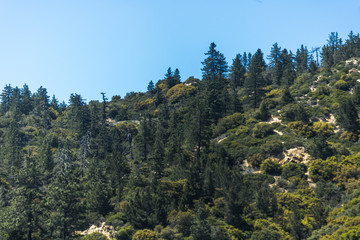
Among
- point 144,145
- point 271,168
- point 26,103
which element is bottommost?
point 271,168

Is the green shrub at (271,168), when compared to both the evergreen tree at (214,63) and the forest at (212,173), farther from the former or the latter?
the evergreen tree at (214,63)

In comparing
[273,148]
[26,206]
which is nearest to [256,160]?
[273,148]

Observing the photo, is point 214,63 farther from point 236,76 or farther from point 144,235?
point 144,235

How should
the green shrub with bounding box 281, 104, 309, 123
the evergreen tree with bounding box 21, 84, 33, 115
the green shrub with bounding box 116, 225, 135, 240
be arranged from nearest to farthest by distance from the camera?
the green shrub with bounding box 116, 225, 135, 240 → the green shrub with bounding box 281, 104, 309, 123 → the evergreen tree with bounding box 21, 84, 33, 115

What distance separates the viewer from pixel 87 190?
43.1 metres

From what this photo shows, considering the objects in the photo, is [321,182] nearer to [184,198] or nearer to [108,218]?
[184,198]

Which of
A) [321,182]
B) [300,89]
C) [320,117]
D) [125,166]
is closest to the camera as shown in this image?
[321,182]

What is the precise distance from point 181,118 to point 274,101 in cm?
2130

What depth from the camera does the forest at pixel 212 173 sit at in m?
31.3

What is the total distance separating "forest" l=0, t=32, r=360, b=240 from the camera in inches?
1232

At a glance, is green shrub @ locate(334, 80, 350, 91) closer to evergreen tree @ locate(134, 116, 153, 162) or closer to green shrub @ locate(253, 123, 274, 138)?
green shrub @ locate(253, 123, 274, 138)

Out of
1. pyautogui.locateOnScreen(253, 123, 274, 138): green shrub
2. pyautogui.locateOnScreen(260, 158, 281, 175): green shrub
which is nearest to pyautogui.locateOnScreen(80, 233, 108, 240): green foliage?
pyautogui.locateOnScreen(260, 158, 281, 175): green shrub

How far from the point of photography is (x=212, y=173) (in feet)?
132

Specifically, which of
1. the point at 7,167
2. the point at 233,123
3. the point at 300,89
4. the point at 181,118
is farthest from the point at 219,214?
the point at 300,89
